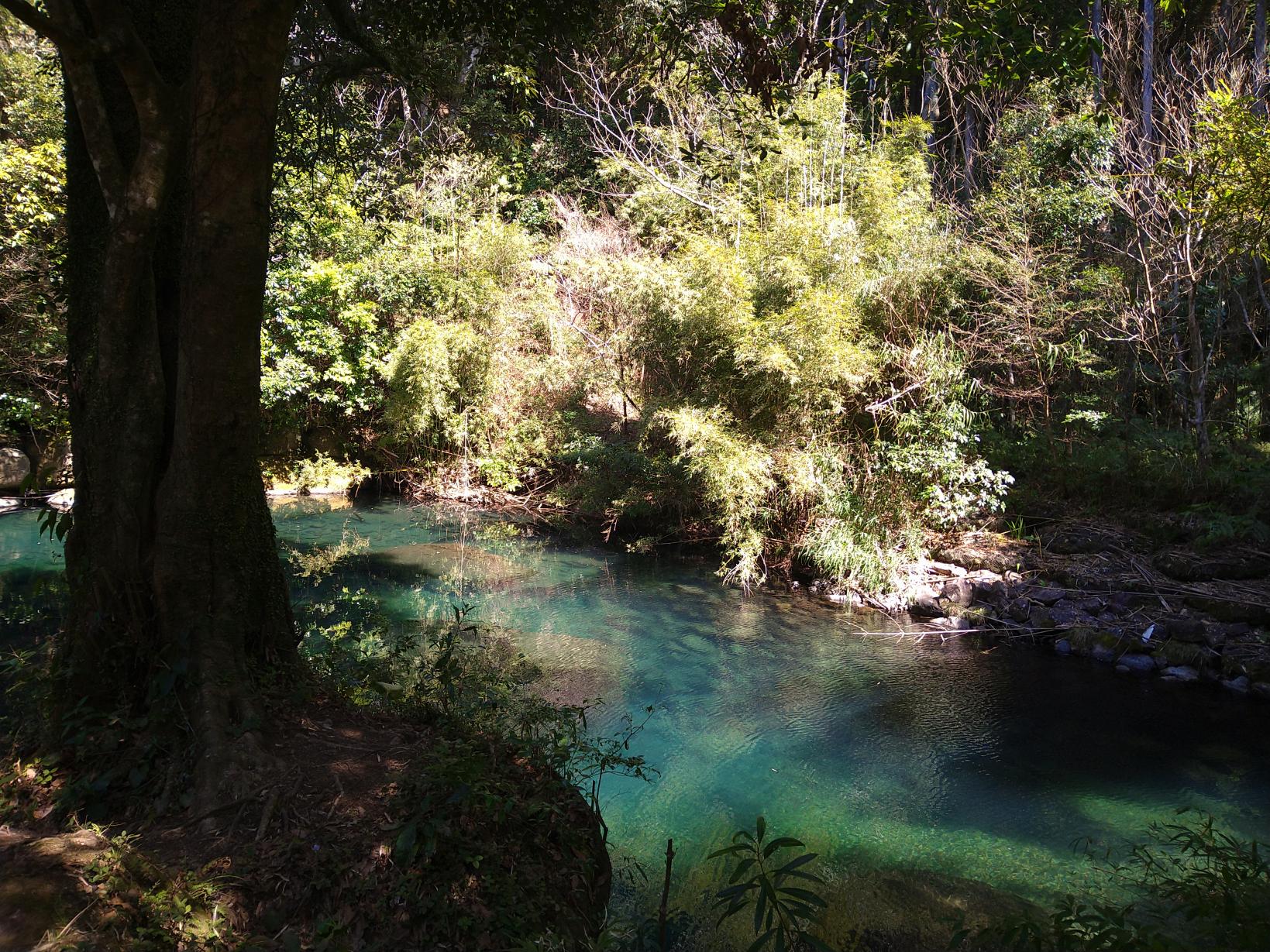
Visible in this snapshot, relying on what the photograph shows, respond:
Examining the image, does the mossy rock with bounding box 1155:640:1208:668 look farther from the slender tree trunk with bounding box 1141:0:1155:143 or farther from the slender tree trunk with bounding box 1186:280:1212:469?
the slender tree trunk with bounding box 1141:0:1155:143

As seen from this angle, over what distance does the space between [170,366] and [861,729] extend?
5243mm

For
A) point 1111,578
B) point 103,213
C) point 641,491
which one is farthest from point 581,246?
point 103,213

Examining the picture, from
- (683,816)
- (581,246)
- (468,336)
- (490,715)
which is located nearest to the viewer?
(490,715)

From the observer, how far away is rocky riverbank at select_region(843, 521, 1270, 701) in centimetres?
707

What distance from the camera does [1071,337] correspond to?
9648 millimetres

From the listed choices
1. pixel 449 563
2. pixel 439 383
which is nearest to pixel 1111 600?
pixel 449 563

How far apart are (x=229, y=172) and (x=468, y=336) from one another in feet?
35.3

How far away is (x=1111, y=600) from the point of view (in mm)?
7922

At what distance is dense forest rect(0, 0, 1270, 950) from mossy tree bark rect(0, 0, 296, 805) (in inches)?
0.7

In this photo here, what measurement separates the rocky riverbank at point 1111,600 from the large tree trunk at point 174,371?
721cm

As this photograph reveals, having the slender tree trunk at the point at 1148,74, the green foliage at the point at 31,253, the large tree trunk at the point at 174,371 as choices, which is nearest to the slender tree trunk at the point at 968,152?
the slender tree trunk at the point at 1148,74

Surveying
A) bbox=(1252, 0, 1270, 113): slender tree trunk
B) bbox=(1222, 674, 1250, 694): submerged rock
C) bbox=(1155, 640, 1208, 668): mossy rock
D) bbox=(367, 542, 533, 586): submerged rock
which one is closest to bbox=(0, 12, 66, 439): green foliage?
bbox=(367, 542, 533, 586): submerged rock

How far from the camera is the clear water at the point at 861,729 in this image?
4.66 meters

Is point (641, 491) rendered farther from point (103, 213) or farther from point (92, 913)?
point (92, 913)
